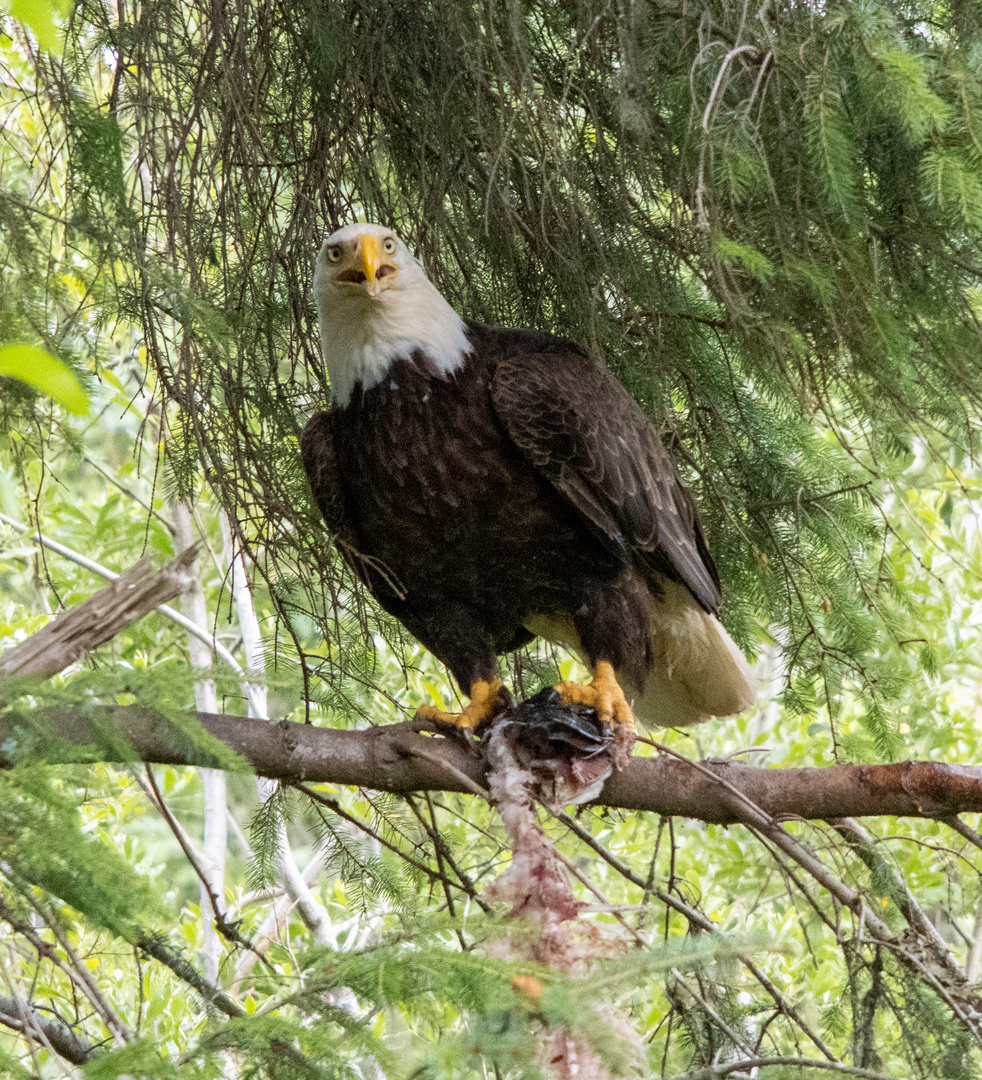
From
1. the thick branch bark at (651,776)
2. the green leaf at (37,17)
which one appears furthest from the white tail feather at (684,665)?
the green leaf at (37,17)

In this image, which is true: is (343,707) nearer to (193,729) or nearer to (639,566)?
(639,566)

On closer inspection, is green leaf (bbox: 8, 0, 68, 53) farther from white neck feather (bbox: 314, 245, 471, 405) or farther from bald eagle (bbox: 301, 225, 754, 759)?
white neck feather (bbox: 314, 245, 471, 405)

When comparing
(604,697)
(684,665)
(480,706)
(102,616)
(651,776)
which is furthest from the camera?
(684,665)

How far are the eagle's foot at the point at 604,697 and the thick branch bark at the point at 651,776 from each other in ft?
0.65

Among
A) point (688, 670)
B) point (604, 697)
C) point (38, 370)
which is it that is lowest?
point (38, 370)

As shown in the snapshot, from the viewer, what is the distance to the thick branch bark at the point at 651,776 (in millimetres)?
2139

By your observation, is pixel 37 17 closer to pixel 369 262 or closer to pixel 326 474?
pixel 369 262

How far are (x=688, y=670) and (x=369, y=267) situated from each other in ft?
4.92

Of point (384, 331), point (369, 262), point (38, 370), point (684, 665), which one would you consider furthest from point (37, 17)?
point (684, 665)

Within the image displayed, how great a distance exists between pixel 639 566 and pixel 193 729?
1.88 metres

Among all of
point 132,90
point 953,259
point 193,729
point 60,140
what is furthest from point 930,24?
point 60,140

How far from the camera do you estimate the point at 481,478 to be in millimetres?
2678

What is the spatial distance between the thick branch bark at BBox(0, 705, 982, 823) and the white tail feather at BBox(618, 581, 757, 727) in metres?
0.58

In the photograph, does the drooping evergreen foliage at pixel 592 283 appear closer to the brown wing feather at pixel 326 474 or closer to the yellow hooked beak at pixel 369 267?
the brown wing feather at pixel 326 474
